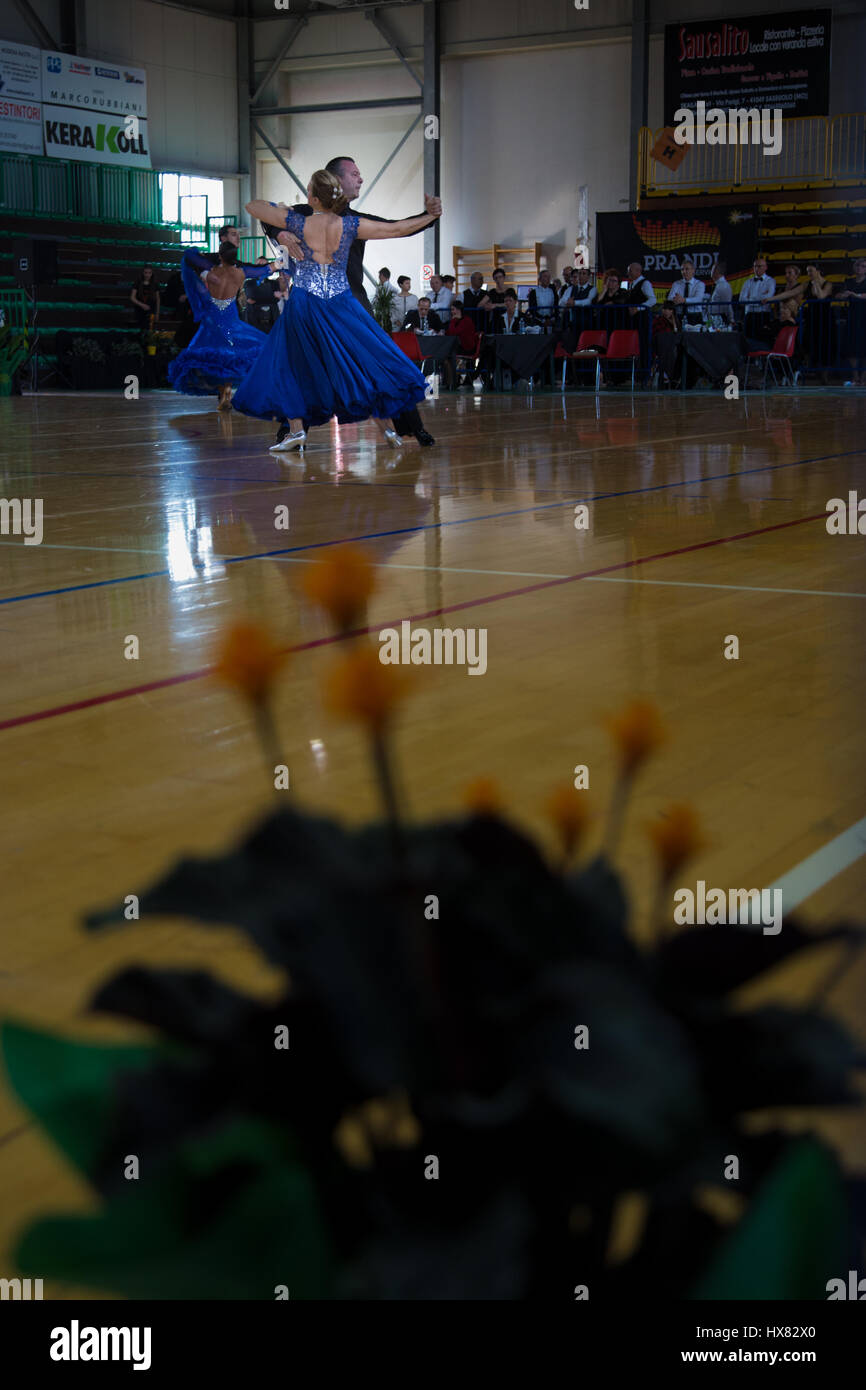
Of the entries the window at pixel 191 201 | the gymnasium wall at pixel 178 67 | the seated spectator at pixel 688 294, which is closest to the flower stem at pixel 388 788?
the seated spectator at pixel 688 294

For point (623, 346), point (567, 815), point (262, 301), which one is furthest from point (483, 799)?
point (262, 301)

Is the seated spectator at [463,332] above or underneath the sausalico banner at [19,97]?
underneath

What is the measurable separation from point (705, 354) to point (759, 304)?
1625 mm

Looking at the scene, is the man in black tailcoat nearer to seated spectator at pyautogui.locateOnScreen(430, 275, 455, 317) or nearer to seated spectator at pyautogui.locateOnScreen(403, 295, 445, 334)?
seated spectator at pyautogui.locateOnScreen(403, 295, 445, 334)

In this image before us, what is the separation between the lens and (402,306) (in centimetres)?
2008

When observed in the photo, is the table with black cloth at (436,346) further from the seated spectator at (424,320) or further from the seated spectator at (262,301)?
the seated spectator at (262,301)

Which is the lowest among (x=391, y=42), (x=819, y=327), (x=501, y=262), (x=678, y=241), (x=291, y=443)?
(x=291, y=443)

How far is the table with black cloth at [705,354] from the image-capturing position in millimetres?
16312


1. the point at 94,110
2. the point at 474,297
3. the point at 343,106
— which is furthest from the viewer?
the point at 343,106

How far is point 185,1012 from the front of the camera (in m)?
0.58

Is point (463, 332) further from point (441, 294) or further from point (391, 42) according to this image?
point (391, 42)

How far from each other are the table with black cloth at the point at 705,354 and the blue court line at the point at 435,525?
8210 mm

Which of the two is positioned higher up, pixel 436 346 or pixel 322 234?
pixel 436 346

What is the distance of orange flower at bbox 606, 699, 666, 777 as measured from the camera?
62 centimetres
